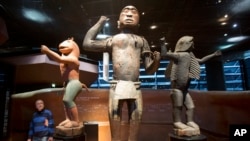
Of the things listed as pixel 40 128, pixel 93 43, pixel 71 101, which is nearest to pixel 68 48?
pixel 93 43

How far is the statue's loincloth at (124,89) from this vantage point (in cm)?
190

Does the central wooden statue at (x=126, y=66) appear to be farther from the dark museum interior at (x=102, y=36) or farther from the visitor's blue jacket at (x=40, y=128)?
the dark museum interior at (x=102, y=36)

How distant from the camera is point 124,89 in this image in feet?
6.28

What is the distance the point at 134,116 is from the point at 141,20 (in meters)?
2.66

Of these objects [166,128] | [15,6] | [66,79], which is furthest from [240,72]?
[15,6]

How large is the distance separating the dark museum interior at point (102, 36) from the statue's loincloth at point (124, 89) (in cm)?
135

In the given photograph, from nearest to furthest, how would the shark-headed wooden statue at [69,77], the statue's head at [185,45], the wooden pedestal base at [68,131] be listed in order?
1. the wooden pedestal base at [68,131]
2. the shark-headed wooden statue at [69,77]
3. the statue's head at [185,45]

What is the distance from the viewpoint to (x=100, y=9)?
3.75 metres

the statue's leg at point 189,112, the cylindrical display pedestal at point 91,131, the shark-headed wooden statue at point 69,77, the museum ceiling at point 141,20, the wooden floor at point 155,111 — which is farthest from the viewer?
the museum ceiling at point 141,20

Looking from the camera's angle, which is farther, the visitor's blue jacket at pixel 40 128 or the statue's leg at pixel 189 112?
the visitor's blue jacket at pixel 40 128

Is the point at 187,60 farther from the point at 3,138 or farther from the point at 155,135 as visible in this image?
the point at 3,138

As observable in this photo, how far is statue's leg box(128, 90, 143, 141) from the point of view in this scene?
1911 mm

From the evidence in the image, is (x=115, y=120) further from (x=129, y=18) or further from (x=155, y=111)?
(x=155, y=111)

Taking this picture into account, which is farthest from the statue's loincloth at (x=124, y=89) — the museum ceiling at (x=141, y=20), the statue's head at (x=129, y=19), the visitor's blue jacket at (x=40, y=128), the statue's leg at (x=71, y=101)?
the museum ceiling at (x=141, y=20)
